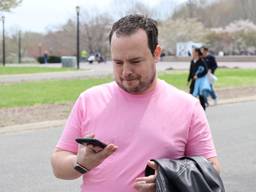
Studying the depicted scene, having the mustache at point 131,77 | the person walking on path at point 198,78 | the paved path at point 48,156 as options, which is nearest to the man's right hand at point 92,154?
the mustache at point 131,77

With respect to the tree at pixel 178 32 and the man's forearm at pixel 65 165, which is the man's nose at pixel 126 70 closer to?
the man's forearm at pixel 65 165

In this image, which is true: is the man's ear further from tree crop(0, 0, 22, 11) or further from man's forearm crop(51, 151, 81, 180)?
tree crop(0, 0, 22, 11)

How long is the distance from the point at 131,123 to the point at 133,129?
0.09 feet

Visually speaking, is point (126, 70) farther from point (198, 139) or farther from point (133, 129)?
point (198, 139)

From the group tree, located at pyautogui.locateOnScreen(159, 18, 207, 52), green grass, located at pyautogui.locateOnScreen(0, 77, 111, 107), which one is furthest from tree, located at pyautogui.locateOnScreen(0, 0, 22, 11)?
tree, located at pyautogui.locateOnScreen(159, 18, 207, 52)

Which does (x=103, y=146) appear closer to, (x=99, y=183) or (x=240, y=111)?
(x=99, y=183)

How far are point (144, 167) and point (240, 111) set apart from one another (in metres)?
14.2

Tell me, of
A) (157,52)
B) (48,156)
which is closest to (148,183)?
(157,52)

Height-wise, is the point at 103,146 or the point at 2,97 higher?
the point at 103,146

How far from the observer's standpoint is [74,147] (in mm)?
2629

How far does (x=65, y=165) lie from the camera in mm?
2559

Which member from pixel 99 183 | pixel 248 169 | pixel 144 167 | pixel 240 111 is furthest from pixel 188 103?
pixel 240 111

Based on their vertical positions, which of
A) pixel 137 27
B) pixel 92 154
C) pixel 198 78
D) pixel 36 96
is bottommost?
pixel 36 96

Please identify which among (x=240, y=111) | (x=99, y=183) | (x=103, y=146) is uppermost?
(x=103, y=146)
